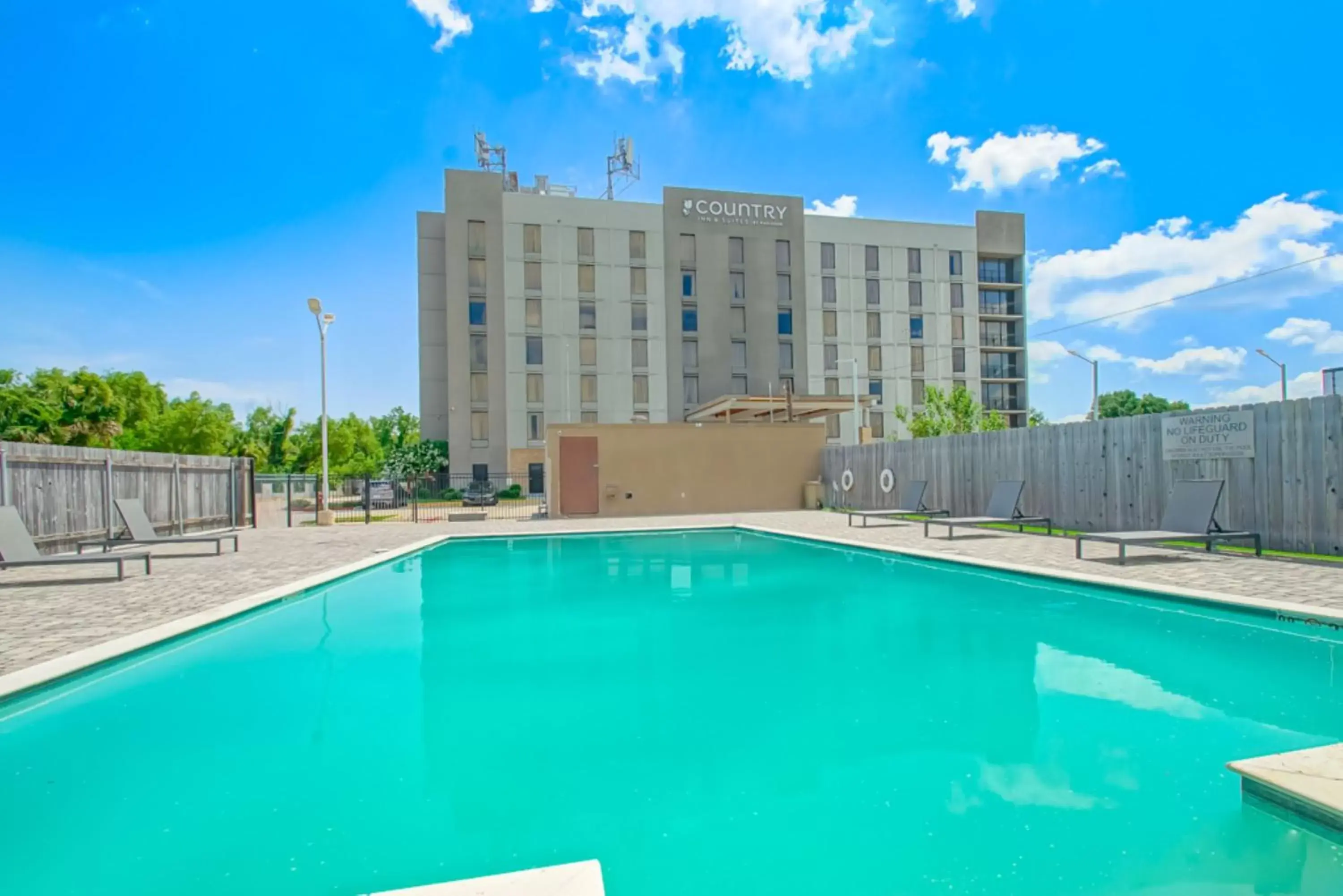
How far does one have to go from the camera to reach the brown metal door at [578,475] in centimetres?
2041

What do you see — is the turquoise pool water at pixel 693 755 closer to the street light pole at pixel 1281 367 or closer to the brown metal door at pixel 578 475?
the brown metal door at pixel 578 475

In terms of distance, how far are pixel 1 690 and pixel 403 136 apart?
1652 centimetres

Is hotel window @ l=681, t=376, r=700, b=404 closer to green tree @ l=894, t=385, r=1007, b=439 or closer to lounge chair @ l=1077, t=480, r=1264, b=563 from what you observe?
green tree @ l=894, t=385, r=1007, b=439

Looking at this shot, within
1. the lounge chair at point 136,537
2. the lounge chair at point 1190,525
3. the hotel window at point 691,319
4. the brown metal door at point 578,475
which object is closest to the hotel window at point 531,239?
the hotel window at point 691,319

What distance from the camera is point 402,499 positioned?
28.3 meters

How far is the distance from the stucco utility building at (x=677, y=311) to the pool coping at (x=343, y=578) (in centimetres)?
2847

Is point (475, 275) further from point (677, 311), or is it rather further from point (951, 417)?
point (951, 417)

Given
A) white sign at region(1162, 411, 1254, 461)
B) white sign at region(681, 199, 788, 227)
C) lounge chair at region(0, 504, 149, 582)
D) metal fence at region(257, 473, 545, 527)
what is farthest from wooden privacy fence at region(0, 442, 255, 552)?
white sign at region(681, 199, 788, 227)

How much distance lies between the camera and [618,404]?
139 feet

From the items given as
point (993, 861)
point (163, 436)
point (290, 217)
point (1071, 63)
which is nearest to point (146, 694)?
point (993, 861)

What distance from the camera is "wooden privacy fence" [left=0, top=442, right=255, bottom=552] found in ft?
36.7

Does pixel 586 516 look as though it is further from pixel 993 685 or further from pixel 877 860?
pixel 877 860

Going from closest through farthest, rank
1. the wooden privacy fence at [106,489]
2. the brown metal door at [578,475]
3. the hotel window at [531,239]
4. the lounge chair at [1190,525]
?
1. the lounge chair at [1190,525]
2. the wooden privacy fence at [106,489]
3. the brown metal door at [578,475]
4. the hotel window at [531,239]

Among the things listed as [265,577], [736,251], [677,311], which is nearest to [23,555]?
[265,577]
